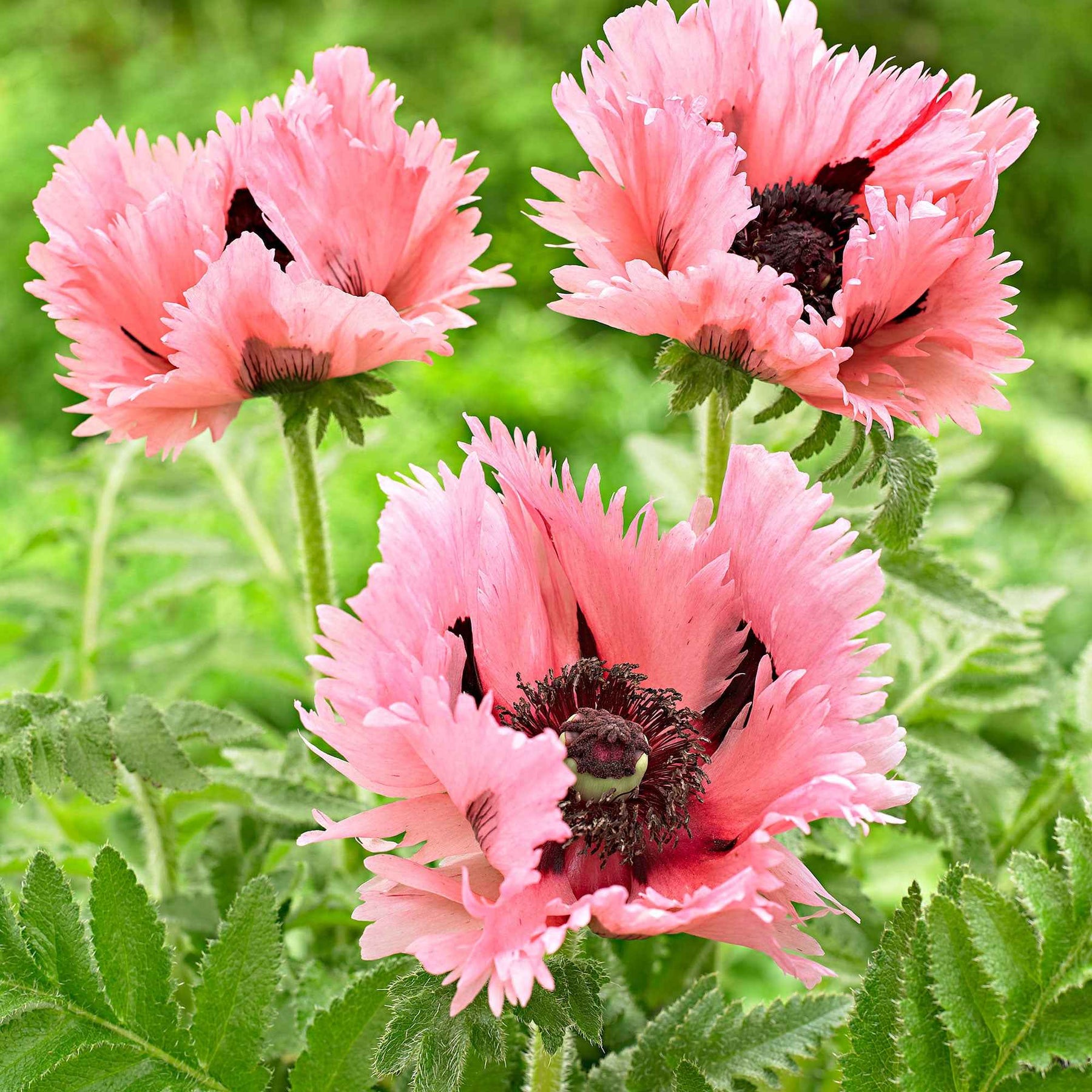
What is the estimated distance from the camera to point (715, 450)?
60 centimetres

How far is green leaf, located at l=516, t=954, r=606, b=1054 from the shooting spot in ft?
1.35

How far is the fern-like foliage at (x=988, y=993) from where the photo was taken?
474mm

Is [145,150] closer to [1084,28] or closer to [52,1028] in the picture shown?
[52,1028]

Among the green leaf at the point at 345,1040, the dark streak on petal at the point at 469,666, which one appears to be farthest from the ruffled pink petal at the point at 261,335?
the green leaf at the point at 345,1040

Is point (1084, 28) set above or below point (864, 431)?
below

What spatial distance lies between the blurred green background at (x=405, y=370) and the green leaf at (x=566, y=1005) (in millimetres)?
248

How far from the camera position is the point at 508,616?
0.49 m

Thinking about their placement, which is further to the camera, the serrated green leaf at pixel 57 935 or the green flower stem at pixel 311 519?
the green flower stem at pixel 311 519

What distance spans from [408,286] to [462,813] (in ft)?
0.83

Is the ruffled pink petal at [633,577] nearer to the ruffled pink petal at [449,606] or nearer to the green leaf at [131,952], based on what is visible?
the ruffled pink petal at [449,606]

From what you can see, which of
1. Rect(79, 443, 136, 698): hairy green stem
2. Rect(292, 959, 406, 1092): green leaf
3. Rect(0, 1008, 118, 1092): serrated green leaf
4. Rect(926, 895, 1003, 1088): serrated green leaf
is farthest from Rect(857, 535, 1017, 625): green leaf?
Rect(79, 443, 136, 698): hairy green stem

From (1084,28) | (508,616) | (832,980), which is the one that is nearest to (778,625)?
(508,616)

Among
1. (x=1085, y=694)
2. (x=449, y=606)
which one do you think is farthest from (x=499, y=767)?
(x=1085, y=694)

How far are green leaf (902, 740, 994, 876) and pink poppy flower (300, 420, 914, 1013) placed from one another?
0.19m
